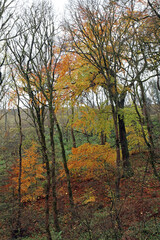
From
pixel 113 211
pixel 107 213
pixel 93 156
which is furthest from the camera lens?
pixel 93 156

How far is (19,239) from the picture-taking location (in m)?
6.16

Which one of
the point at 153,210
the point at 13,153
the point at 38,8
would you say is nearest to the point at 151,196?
the point at 153,210

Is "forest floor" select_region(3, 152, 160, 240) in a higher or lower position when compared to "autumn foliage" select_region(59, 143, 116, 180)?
lower

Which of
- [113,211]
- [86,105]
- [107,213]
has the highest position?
[86,105]

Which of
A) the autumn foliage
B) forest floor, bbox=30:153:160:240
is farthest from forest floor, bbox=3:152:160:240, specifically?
the autumn foliage

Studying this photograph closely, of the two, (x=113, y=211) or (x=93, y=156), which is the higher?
(x=93, y=156)

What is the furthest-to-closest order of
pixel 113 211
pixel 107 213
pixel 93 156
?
pixel 93 156 < pixel 107 213 < pixel 113 211

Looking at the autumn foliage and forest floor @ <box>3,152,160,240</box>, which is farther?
the autumn foliage

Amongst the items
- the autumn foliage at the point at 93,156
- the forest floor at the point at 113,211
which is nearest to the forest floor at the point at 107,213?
the forest floor at the point at 113,211

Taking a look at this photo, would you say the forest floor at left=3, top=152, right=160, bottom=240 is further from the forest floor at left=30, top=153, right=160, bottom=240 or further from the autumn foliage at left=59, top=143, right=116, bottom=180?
the autumn foliage at left=59, top=143, right=116, bottom=180

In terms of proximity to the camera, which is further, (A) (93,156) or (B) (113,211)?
(A) (93,156)

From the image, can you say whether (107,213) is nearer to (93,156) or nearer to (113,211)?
(113,211)

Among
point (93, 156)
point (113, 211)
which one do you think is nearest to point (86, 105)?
point (93, 156)

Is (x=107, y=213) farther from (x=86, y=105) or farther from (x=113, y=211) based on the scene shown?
(x=86, y=105)
